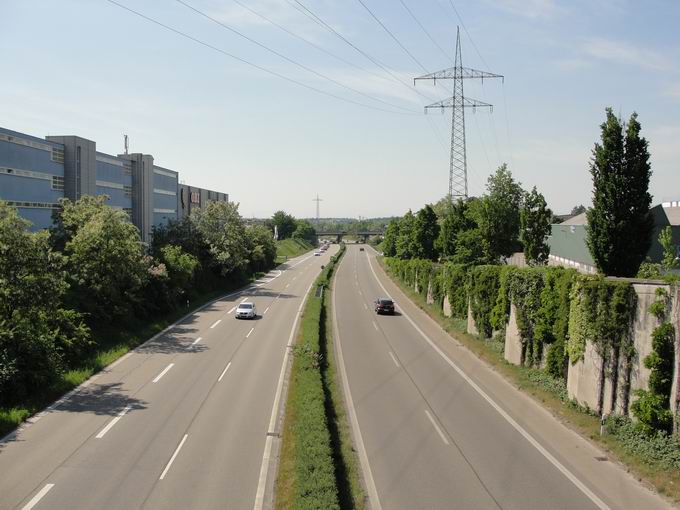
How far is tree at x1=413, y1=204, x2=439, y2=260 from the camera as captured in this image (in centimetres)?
7050

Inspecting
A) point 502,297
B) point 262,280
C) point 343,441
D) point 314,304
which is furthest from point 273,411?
point 262,280

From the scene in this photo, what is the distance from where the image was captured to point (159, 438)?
1783 centimetres

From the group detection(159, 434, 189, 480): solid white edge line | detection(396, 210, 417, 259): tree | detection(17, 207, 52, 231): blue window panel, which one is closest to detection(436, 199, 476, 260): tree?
detection(396, 210, 417, 259): tree

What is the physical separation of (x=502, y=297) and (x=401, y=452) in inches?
626

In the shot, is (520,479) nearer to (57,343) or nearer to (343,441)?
(343,441)

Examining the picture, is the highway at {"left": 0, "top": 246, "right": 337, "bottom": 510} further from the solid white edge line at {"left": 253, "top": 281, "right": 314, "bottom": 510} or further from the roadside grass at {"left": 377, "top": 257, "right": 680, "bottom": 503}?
the roadside grass at {"left": 377, "top": 257, "right": 680, "bottom": 503}

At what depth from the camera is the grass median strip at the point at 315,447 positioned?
1345 centimetres

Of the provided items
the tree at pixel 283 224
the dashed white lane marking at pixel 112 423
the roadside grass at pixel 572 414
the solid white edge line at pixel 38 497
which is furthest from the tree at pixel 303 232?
the solid white edge line at pixel 38 497

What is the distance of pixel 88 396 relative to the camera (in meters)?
22.5

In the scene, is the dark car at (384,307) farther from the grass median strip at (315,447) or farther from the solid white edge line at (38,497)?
the solid white edge line at (38,497)

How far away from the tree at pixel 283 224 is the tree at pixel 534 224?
135030 mm

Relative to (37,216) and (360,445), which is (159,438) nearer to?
(360,445)

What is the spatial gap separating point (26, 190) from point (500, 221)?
122 feet

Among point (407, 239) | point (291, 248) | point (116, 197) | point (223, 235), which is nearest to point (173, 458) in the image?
point (116, 197)
